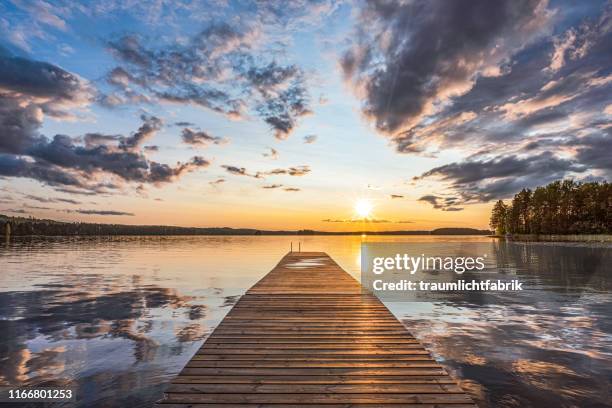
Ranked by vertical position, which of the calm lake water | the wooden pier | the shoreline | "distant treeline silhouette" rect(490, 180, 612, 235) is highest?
"distant treeline silhouette" rect(490, 180, 612, 235)

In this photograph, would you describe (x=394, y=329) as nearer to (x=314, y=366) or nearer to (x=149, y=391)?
(x=314, y=366)

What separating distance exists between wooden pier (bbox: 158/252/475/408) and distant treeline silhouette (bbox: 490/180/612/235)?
111703 mm

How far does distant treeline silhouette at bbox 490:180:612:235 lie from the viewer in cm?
9750

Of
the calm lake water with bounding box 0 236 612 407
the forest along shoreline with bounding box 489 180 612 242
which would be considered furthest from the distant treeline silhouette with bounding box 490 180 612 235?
the calm lake water with bounding box 0 236 612 407

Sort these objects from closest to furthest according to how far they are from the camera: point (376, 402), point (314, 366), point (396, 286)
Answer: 1. point (376, 402)
2. point (314, 366)
3. point (396, 286)

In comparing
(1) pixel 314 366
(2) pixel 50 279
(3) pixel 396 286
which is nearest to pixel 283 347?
(1) pixel 314 366

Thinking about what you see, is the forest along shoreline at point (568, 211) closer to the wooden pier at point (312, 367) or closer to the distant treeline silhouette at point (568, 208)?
the distant treeline silhouette at point (568, 208)

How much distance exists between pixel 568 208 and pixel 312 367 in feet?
392

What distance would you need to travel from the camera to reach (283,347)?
8.81m

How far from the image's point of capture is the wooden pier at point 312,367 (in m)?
6.19

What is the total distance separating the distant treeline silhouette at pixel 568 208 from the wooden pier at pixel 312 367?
112 m

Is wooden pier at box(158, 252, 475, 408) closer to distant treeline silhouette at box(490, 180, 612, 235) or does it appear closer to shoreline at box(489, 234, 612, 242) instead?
shoreline at box(489, 234, 612, 242)

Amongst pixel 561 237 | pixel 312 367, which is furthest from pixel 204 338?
pixel 561 237

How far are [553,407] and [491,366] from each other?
98.5 inches
